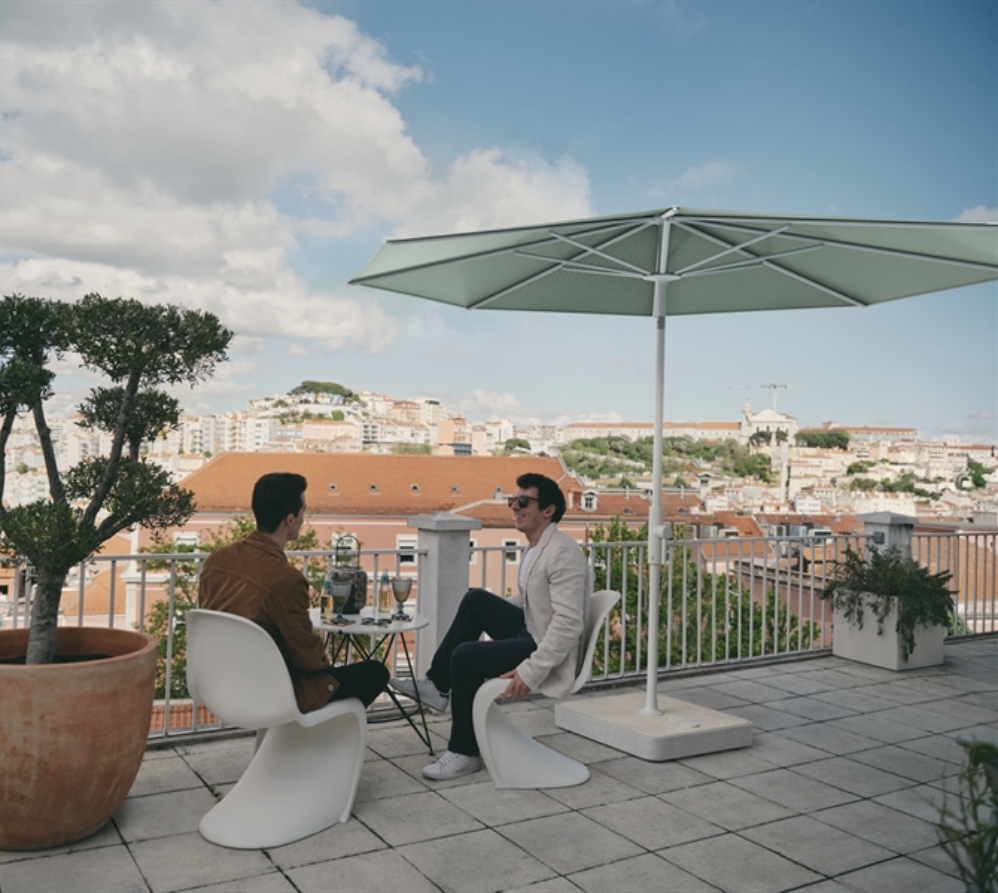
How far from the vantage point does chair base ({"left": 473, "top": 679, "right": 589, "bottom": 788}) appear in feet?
11.3

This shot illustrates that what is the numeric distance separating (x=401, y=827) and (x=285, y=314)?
307 ft

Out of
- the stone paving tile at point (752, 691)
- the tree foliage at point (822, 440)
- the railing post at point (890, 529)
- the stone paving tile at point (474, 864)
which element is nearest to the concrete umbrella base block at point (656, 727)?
the stone paving tile at point (752, 691)

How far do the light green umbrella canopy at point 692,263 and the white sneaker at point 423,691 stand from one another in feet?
5.68

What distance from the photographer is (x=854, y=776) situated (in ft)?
12.3

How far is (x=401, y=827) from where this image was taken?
3.06m

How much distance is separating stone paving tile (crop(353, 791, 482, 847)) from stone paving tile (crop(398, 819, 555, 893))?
7 centimetres

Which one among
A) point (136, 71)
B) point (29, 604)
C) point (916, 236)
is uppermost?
point (136, 71)

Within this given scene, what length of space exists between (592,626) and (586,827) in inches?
30.5

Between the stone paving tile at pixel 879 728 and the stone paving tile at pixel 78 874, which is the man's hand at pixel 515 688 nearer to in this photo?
the stone paving tile at pixel 78 874

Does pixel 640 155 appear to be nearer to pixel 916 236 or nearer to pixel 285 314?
pixel 285 314

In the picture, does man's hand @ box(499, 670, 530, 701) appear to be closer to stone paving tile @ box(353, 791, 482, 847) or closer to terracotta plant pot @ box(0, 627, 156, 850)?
stone paving tile @ box(353, 791, 482, 847)

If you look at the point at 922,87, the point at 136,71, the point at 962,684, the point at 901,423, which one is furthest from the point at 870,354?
the point at 962,684

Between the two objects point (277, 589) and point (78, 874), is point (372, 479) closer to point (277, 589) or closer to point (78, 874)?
point (277, 589)

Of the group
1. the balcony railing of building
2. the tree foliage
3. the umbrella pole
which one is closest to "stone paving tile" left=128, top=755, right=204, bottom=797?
the balcony railing of building
